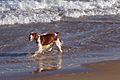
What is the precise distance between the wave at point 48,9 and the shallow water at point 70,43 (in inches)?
33.9

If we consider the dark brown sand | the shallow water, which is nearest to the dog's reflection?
the shallow water

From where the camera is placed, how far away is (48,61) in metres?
9.30

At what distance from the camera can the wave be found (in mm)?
15495

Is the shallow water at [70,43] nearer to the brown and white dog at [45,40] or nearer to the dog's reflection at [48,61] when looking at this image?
the dog's reflection at [48,61]

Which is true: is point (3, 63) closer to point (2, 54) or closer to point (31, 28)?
point (2, 54)

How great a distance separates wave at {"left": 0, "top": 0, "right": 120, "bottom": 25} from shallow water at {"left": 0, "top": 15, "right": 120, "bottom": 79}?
86 cm

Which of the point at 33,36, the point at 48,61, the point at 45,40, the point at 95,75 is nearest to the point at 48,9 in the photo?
the point at 45,40

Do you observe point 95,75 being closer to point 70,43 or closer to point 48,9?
point 70,43

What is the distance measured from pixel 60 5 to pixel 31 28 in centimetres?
645

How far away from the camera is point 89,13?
17.8 m

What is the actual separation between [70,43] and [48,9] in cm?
717

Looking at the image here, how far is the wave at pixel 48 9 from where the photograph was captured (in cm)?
1550

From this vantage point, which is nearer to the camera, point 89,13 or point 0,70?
point 0,70

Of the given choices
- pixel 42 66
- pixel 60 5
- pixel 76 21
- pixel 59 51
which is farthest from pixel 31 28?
pixel 60 5
